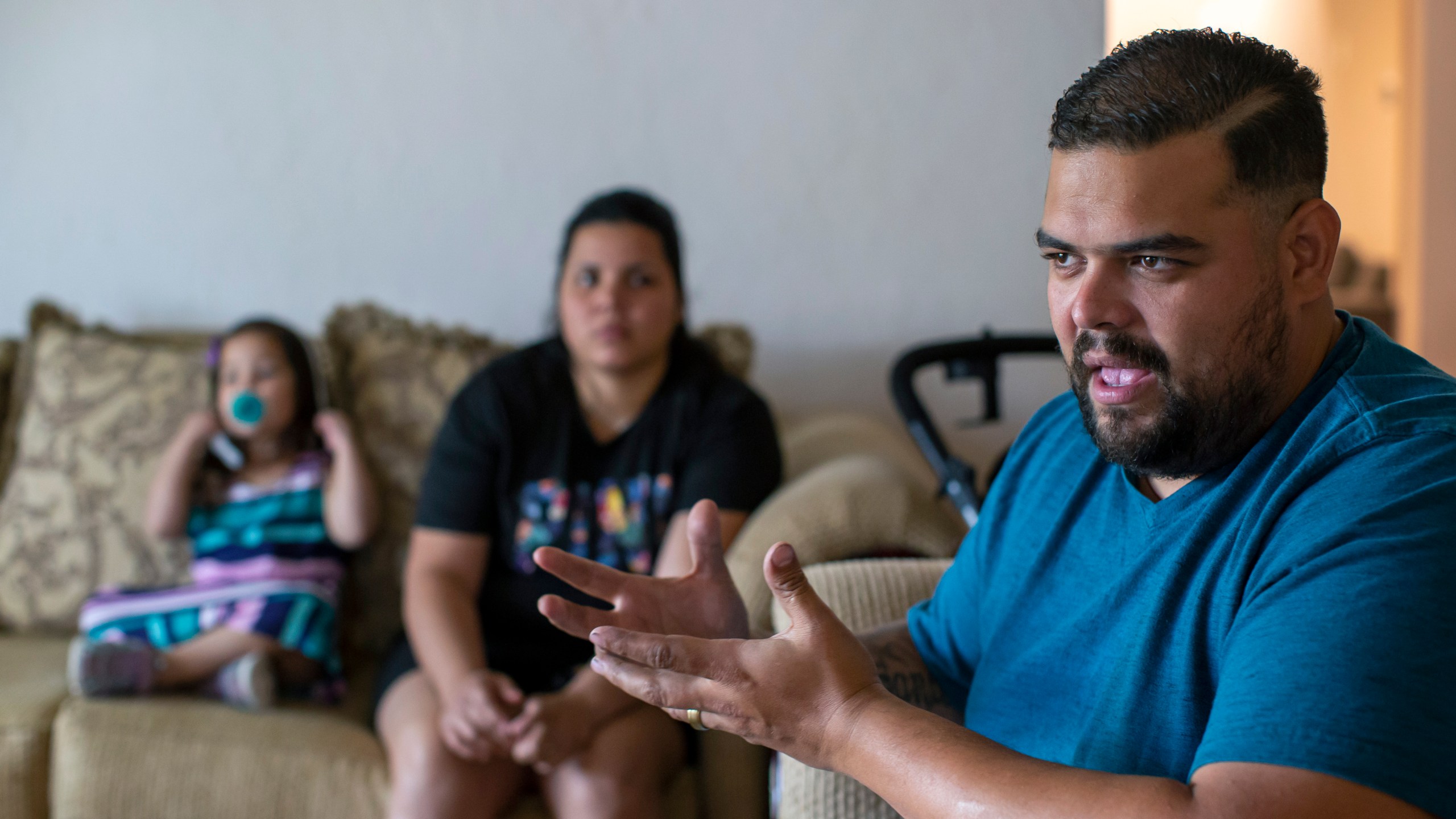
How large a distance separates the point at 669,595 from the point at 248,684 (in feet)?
3.19

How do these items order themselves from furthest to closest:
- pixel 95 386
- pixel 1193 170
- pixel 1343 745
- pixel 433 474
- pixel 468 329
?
pixel 468 329
pixel 95 386
pixel 433 474
pixel 1193 170
pixel 1343 745

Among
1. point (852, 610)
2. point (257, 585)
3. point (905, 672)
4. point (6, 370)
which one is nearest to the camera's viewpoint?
point (905, 672)

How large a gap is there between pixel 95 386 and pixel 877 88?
1.71 meters

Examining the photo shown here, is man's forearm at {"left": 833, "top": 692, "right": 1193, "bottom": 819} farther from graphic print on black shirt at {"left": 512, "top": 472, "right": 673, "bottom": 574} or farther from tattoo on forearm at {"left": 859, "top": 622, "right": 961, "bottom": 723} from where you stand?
graphic print on black shirt at {"left": 512, "top": 472, "right": 673, "bottom": 574}

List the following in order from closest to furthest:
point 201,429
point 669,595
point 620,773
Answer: point 669,595 < point 620,773 < point 201,429

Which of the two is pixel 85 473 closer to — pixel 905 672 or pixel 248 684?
pixel 248 684

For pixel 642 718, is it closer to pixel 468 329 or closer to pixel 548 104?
pixel 468 329

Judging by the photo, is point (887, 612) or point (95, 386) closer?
point (887, 612)

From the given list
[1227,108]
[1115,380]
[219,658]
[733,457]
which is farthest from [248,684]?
[1227,108]

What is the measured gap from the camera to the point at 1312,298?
738 mm

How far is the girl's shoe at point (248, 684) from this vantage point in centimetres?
159

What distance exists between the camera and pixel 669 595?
95 centimetres

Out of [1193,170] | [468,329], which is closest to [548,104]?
[468,329]

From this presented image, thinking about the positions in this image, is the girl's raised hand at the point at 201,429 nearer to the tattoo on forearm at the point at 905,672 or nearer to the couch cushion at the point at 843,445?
the couch cushion at the point at 843,445
